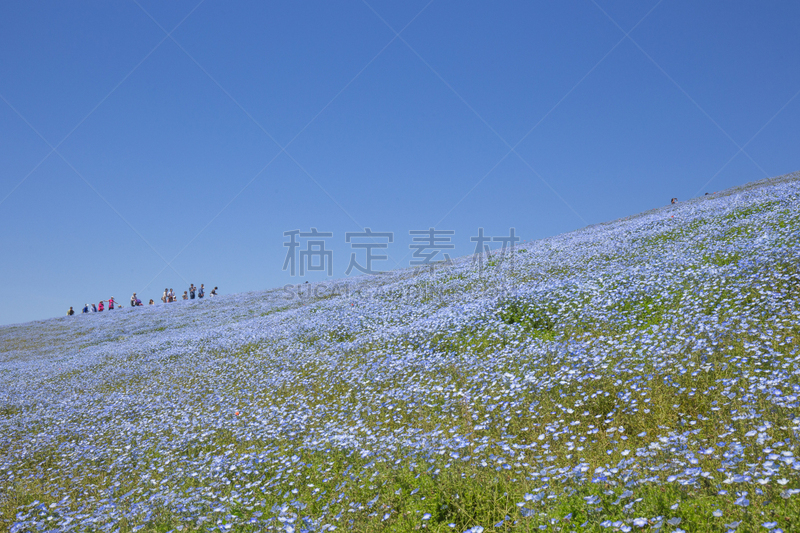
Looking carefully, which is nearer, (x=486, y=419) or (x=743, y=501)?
(x=743, y=501)

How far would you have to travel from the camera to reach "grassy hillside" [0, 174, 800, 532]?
172 inches

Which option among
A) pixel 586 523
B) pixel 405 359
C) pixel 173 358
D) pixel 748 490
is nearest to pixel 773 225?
pixel 405 359

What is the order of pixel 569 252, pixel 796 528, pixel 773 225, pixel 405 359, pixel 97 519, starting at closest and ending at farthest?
1. pixel 796 528
2. pixel 97 519
3. pixel 405 359
4. pixel 773 225
5. pixel 569 252

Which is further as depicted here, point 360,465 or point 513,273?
point 513,273

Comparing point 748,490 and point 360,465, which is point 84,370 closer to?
point 360,465

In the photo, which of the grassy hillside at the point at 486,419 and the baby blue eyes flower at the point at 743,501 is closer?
the baby blue eyes flower at the point at 743,501

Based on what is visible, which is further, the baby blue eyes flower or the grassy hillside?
the grassy hillside

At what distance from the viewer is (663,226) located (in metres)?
20.8

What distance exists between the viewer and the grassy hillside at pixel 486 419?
4367 millimetres

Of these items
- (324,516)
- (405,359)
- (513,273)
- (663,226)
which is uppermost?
(663,226)

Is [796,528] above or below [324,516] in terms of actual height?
above

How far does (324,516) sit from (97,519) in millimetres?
Result: 3560

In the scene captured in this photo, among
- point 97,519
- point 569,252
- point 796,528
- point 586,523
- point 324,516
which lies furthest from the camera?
point 569,252

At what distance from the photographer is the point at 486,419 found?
6.85 metres
